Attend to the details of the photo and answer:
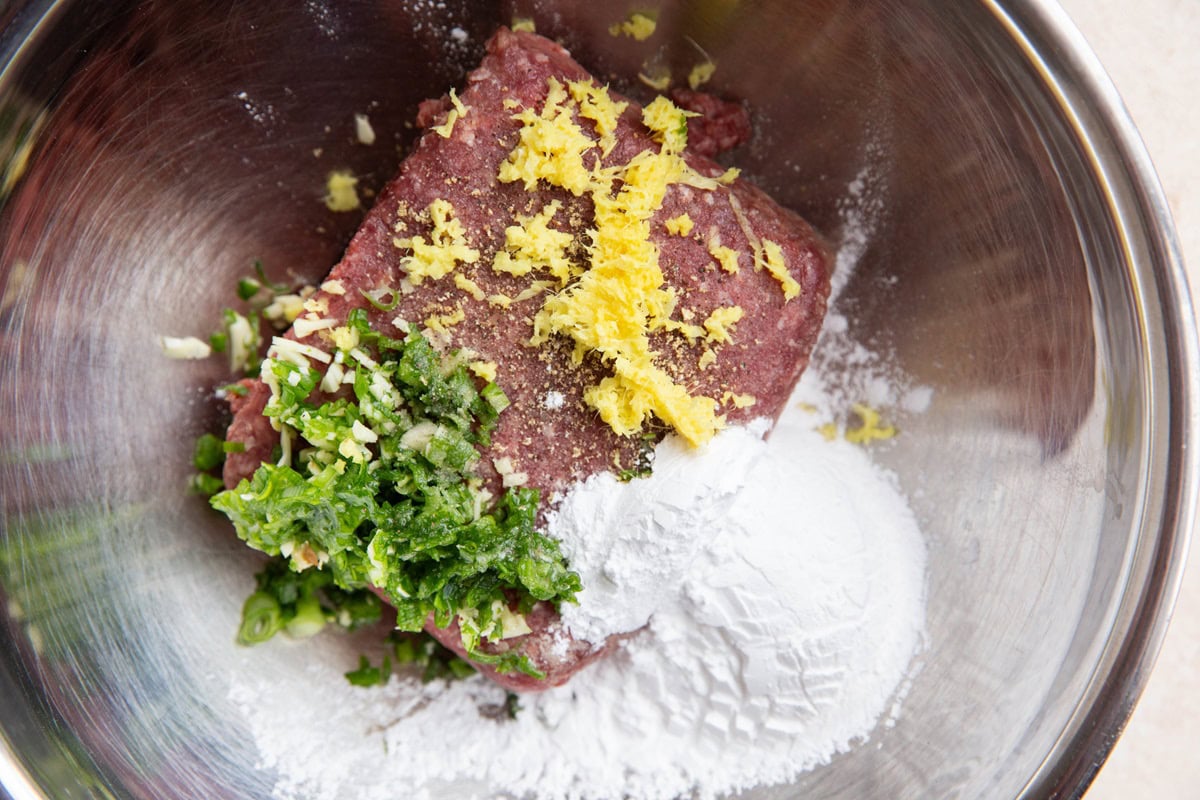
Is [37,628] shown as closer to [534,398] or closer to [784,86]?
[534,398]

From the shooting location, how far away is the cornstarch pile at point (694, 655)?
205 centimetres

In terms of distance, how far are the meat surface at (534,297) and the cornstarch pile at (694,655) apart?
0.08 metres

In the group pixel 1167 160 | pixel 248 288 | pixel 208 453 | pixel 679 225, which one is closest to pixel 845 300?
pixel 679 225

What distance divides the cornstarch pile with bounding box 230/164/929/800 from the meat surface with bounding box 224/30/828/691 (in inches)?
3.2

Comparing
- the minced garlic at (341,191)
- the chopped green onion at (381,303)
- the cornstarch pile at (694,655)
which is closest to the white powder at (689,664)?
the cornstarch pile at (694,655)

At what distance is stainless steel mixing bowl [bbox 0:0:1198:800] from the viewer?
196 centimetres

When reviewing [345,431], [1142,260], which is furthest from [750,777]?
[1142,260]

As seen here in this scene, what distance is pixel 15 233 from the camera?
201 centimetres

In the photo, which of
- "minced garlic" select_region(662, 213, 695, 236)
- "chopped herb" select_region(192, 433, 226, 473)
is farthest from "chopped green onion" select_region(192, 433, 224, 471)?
"minced garlic" select_region(662, 213, 695, 236)

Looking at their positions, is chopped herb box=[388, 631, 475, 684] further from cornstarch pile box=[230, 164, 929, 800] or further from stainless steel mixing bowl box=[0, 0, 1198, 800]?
stainless steel mixing bowl box=[0, 0, 1198, 800]

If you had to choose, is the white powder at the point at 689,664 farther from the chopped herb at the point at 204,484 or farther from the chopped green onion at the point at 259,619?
the chopped herb at the point at 204,484

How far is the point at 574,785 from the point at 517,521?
32.2 inches

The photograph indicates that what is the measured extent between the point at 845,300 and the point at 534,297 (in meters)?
1.00

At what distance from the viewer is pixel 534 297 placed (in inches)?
80.6
